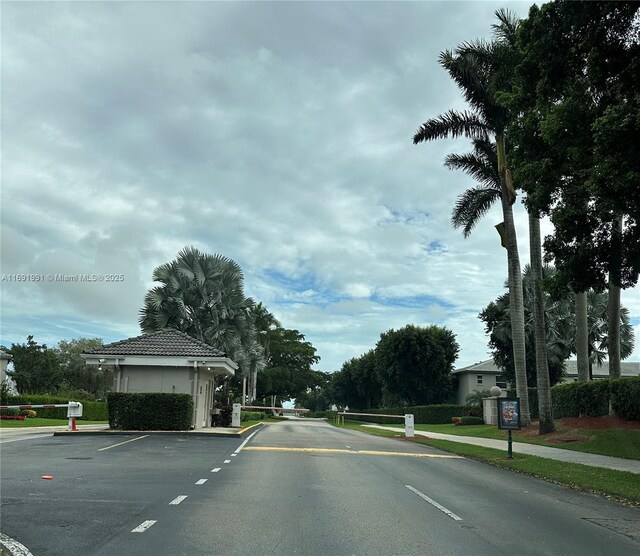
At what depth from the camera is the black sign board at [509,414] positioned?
16.9 meters

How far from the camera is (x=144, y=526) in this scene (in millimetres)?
7223

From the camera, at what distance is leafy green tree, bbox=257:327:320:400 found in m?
79.9

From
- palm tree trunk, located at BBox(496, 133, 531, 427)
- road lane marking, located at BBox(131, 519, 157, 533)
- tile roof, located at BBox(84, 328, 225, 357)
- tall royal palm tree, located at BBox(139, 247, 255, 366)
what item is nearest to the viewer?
road lane marking, located at BBox(131, 519, 157, 533)

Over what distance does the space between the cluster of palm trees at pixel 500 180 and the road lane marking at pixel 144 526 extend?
66.2 feet

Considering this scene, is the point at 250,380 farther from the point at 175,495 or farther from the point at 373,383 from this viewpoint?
the point at 175,495

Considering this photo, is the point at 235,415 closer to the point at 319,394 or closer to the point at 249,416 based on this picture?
the point at 249,416

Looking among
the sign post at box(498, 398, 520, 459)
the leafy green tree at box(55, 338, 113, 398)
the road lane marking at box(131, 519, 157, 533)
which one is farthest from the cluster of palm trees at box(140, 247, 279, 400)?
the leafy green tree at box(55, 338, 113, 398)

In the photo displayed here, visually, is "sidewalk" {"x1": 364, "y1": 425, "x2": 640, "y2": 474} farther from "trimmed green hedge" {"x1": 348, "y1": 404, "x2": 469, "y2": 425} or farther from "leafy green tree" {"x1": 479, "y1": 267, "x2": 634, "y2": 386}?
"trimmed green hedge" {"x1": 348, "y1": 404, "x2": 469, "y2": 425}

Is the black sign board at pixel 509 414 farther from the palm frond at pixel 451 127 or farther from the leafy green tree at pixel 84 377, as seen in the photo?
the leafy green tree at pixel 84 377

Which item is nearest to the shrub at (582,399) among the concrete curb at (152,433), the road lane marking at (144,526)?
the concrete curb at (152,433)

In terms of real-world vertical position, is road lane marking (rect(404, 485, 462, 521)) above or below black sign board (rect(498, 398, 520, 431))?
below

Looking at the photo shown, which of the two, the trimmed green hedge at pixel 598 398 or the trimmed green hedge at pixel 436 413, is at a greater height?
the trimmed green hedge at pixel 598 398

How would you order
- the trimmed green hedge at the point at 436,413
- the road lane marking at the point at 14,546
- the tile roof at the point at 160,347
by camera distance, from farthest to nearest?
the trimmed green hedge at the point at 436,413
the tile roof at the point at 160,347
the road lane marking at the point at 14,546

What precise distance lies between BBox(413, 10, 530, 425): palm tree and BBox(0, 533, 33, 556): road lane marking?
2357cm
